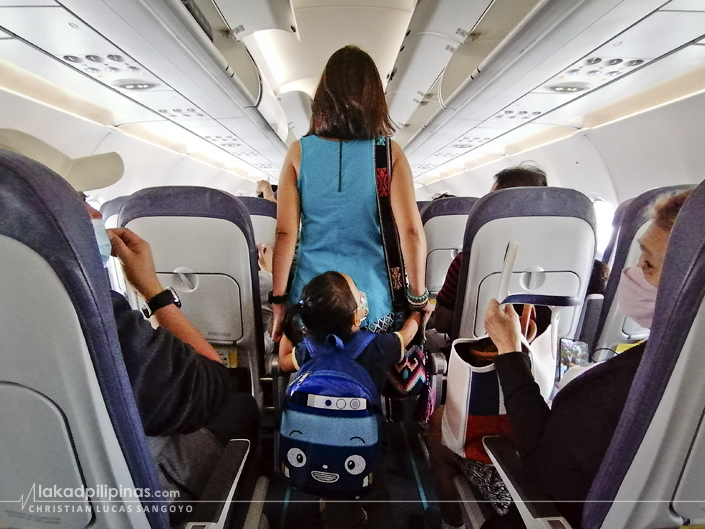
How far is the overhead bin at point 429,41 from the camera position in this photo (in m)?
2.51

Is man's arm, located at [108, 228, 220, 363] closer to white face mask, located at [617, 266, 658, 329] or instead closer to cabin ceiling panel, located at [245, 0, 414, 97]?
white face mask, located at [617, 266, 658, 329]

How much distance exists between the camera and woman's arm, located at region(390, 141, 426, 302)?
5.45 ft

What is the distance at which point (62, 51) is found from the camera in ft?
8.25

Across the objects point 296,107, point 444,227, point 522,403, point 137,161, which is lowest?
point 522,403

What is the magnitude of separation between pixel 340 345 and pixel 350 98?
1.07 m

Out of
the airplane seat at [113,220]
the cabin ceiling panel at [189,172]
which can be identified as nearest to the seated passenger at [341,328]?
the airplane seat at [113,220]

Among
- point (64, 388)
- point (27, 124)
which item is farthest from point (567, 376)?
point (27, 124)

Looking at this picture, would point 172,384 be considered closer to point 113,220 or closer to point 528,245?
point 528,245

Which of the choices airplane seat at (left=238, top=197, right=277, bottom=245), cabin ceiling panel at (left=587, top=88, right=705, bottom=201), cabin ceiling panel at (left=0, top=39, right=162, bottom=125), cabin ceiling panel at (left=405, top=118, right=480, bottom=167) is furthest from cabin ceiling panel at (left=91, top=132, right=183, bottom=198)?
cabin ceiling panel at (left=587, top=88, right=705, bottom=201)

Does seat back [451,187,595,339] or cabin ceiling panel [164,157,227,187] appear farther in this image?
cabin ceiling panel [164,157,227,187]

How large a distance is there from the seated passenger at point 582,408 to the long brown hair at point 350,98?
1108 millimetres

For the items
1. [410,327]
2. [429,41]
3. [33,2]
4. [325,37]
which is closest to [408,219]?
[410,327]

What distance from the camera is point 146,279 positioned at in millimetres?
1196

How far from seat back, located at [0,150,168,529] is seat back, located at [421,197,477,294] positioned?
2.53 meters
